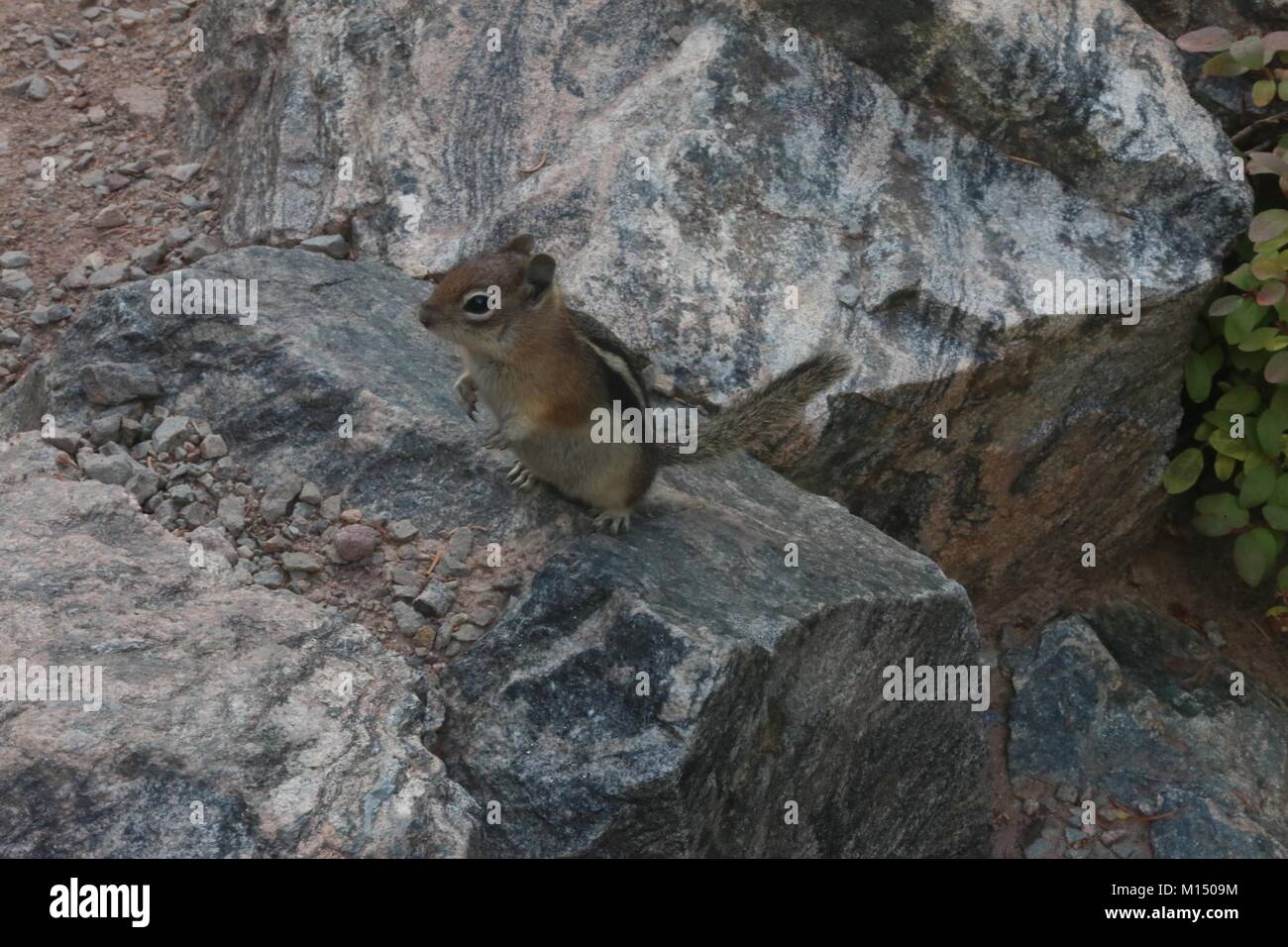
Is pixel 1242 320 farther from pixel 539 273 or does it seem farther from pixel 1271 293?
pixel 539 273

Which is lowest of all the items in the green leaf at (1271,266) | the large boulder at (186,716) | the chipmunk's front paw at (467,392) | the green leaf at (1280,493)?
the large boulder at (186,716)

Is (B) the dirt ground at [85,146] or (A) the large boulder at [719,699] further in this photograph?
(B) the dirt ground at [85,146]

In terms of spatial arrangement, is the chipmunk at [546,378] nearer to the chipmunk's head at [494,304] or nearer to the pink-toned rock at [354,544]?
the chipmunk's head at [494,304]

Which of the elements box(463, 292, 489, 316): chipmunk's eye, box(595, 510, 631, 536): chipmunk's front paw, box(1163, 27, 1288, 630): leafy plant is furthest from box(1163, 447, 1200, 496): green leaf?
box(463, 292, 489, 316): chipmunk's eye

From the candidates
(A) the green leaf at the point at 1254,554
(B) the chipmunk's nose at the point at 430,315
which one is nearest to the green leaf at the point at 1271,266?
(A) the green leaf at the point at 1254,554

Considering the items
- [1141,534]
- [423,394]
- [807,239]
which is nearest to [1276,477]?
[1141,534]

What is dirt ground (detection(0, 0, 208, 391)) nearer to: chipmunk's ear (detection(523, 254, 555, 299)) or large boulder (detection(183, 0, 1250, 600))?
large boulder (detection(183, 0, 1250, 600))
